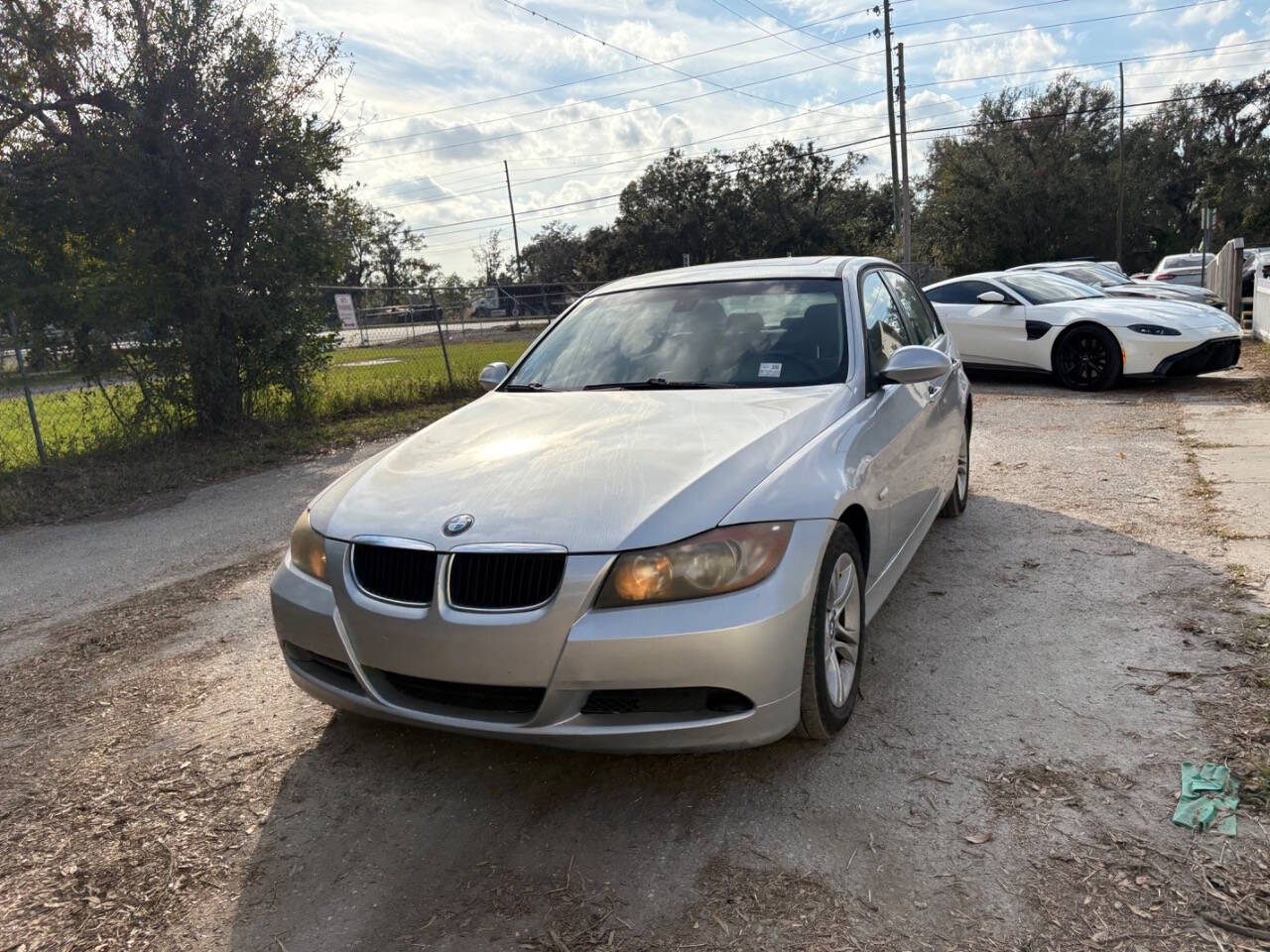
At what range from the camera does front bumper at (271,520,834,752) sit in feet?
7.83

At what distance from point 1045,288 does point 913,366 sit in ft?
30.2

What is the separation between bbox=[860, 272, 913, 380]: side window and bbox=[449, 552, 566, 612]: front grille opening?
1.82 m

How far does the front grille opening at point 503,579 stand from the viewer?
→ 8.00 feet

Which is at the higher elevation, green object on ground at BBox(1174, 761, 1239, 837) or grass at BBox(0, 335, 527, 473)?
grass at BBox(0, 335, 527, 473)

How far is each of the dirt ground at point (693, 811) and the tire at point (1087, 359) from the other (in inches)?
272

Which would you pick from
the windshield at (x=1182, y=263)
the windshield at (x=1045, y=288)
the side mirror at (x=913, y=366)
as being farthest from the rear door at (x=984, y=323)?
the windshield at (x=1182, y=263)

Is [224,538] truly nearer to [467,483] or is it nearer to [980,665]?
[467,483]

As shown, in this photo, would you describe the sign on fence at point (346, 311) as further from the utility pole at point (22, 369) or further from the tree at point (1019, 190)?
the tree at point (1019, 190)

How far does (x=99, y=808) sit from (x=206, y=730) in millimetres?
493

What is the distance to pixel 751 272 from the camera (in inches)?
171

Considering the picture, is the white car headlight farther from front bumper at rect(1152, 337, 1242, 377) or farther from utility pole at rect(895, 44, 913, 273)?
utility pole at rect(895, 44, 913, 273)

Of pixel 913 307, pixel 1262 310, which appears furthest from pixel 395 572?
pixel 1262 310

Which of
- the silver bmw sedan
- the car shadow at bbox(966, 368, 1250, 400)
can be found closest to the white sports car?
the car shadow at bbox(966, 368, 1250, 400)

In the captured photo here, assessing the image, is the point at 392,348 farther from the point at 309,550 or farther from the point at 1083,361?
the point at 309,550
